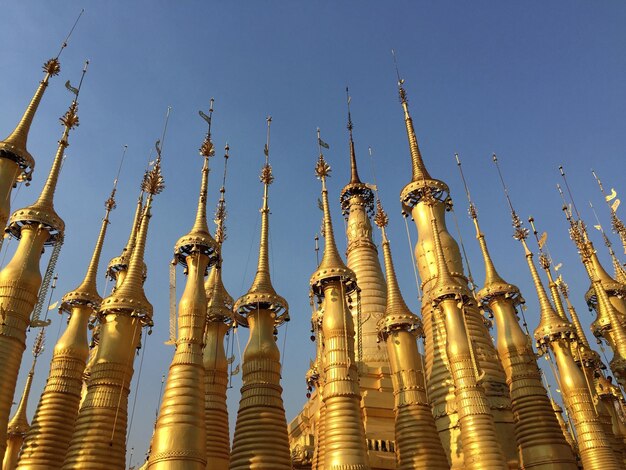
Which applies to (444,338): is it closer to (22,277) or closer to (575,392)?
(575,392)

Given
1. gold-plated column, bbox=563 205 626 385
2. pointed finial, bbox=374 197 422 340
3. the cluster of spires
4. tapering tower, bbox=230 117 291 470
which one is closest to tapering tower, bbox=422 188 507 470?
the cluster of spires

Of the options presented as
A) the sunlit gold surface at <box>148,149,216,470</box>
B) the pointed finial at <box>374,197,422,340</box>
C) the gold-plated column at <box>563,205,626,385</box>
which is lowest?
the sunlit gold surface at <box>148,149,216,470</box>

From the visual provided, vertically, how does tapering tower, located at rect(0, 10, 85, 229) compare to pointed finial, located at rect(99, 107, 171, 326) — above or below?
above

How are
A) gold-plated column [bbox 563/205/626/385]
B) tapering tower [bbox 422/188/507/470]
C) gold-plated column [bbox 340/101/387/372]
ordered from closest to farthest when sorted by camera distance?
tapering tower [bbox 422/188/507/470] < gold-plated column [bbox 563/205/626/385] < gold-plated column [bbox 340/101/387/372]

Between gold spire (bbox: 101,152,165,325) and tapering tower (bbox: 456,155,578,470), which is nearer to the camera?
gold spire (bbox: 101,152,165,325)

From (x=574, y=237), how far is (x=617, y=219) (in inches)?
267

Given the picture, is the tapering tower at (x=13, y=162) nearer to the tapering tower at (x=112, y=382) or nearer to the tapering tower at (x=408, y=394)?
the tapering tower at (x=112, y=382)

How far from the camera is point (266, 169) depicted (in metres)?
29.2

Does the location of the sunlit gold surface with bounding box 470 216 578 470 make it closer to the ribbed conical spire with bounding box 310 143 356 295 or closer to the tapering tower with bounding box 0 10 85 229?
the ribbed conical spire with bounding box 310 143 356 295

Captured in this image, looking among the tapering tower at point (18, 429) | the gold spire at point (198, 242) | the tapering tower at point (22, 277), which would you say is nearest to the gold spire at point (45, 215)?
the tapering tower at point (22, 277)

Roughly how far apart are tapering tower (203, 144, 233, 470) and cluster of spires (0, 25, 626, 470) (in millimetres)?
61

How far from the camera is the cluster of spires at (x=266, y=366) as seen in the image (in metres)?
19.8

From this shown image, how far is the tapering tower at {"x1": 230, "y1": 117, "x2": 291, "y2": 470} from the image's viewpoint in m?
20.0

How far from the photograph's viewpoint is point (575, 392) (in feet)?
89.0
